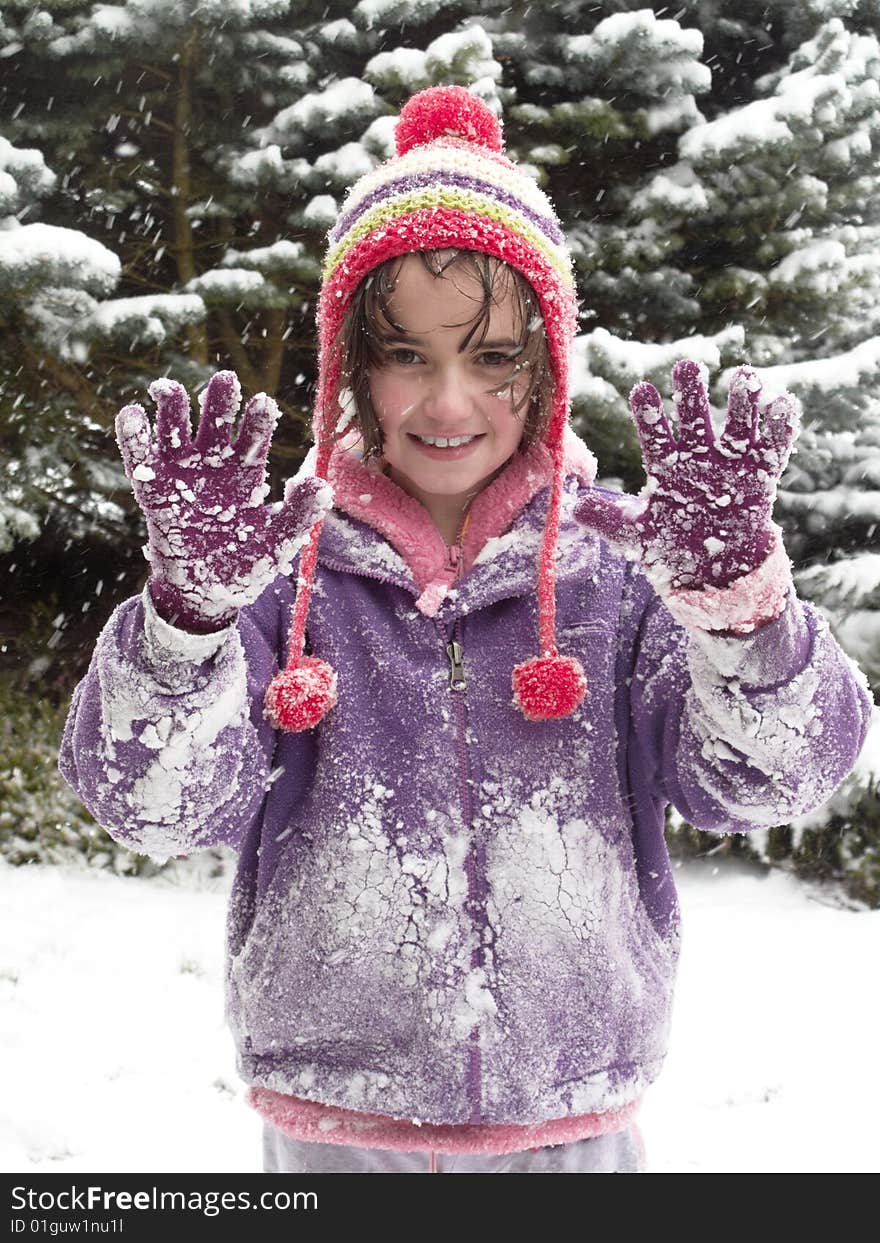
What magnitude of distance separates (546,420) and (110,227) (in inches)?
148

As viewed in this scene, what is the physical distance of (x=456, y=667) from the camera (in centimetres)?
156

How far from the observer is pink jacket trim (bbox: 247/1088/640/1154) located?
58.2 inches

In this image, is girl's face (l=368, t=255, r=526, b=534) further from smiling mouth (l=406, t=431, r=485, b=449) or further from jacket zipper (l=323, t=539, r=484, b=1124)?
jacket zipper (l=323, t=539, r=484, b=1124)

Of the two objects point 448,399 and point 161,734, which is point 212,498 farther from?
point 448,399

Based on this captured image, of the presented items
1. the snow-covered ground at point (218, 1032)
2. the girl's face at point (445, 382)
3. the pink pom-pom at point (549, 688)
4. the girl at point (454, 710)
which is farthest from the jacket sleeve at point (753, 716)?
the snow-covered ground at point (218, 1032)

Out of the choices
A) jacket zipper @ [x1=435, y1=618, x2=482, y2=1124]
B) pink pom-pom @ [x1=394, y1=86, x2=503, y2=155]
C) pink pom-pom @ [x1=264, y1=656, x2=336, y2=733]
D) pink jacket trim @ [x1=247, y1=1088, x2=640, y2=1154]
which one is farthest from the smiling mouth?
pink jacket trim @ [x1=247, y1=1088, x2=640, y2=1154]

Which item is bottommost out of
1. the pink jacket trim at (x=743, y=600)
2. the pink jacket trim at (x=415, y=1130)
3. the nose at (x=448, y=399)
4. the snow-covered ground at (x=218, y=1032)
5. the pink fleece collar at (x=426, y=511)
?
the snow-covered ground at (x=218, y=1032)

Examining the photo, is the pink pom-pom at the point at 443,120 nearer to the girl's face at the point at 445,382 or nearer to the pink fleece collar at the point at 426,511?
the girl's face at the point at 445,382

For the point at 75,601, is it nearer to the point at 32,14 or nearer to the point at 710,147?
the point at 32,14

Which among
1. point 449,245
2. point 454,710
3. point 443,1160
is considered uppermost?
point 449,245

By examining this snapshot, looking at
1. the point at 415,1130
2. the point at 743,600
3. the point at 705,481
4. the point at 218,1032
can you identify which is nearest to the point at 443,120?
the point at 705,481

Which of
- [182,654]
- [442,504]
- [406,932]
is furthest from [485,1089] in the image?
[442,504]

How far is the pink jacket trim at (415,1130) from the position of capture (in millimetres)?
1478

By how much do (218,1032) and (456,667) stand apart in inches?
103
